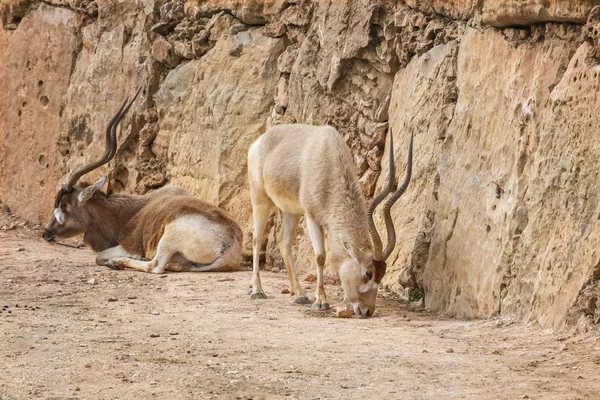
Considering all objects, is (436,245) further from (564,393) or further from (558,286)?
(564,393)

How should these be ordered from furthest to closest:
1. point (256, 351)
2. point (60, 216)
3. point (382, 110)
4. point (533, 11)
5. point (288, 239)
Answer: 1. point (60, 216)
2. point (382, 110)
3. point (288, 239)
4. point (533, 11)
5. point (256, 351)

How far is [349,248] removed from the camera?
10.5m

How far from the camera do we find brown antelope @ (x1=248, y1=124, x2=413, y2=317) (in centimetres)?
1035

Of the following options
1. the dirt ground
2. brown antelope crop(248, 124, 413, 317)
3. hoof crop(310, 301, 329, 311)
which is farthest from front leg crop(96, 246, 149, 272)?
hoof crop(310, 301, 329, 311)

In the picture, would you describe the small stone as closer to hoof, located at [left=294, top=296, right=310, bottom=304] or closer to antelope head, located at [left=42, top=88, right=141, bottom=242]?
hoof, located at [left=294, top=296, right=310, bottom=304]

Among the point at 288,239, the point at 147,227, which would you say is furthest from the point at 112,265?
the point at 288,239

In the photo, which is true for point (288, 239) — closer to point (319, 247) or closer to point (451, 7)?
point (319, 247)

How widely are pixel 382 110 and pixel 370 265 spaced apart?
2434mm

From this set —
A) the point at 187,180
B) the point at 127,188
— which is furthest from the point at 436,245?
the point at 127,188

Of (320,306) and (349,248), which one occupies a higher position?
(349,248)

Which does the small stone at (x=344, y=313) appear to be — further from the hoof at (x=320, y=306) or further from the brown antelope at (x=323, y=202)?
the hoof at (x=320, y=306)

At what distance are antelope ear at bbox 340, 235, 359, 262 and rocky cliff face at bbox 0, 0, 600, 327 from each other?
74 centimetres

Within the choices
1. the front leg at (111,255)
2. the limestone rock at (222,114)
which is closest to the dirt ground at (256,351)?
the front leg at (111,255)

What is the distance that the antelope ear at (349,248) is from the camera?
10484mm
